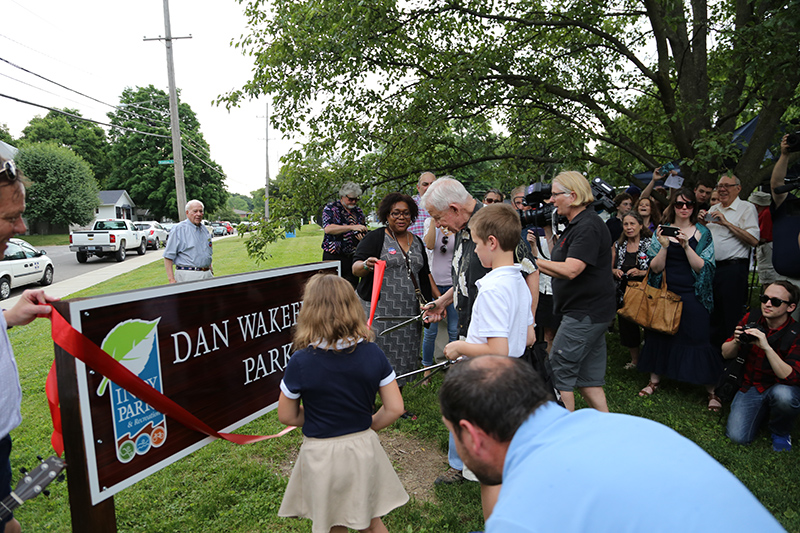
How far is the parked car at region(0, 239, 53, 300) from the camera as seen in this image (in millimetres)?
12828

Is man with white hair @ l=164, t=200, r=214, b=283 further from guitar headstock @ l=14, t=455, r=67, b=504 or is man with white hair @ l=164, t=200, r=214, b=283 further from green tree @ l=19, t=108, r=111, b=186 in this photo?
green tree @ l=19, t=108, r=111, b=186

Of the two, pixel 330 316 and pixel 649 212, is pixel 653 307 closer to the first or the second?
pixel 649 212

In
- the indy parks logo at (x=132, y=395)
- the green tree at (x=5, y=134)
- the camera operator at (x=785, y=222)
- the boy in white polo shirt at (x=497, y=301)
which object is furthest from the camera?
the green tree at (x=5, y=134)

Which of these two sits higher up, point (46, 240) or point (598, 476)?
point (598, 476)

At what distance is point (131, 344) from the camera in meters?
2.15

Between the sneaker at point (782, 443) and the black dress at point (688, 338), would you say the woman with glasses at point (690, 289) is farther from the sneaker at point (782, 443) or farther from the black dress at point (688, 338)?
the sneaker at point (782, 443)

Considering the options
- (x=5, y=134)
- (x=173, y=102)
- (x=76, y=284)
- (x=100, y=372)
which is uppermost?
(x=5, y=134)

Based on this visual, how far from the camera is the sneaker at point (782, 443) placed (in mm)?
3643

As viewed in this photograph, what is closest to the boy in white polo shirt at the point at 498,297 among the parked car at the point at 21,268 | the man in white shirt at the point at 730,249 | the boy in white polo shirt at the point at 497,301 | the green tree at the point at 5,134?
the boy in white polo shirt at the point at 497,301

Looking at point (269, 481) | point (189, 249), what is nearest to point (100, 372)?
point (269, 481)

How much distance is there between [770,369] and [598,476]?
385 cm

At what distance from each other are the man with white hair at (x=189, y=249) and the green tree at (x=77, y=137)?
209 feet

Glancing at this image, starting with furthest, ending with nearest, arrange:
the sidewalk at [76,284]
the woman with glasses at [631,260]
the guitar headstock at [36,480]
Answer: the sidewalk at [76,284], the woman with glasses at [631,260], the guitar headstock at [36,480]

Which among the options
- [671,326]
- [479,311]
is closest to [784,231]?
[671,326]
